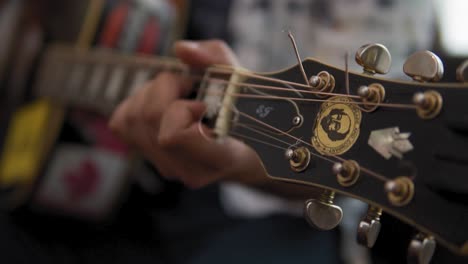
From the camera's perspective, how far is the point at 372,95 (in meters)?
0.37

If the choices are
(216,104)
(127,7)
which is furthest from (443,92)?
(127,7)

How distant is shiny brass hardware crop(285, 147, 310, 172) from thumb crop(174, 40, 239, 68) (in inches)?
8.2

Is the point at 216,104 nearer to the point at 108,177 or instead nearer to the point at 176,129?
the point at 176,129

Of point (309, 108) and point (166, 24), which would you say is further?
point (166, 24)

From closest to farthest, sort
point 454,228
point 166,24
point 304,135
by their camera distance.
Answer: point 454,228 → point 304,135 → point 166,24

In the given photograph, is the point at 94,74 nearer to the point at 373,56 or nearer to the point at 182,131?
the point at 182,131

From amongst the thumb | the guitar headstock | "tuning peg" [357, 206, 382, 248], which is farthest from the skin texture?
"tuning peg" [357, 206, 382, 248]

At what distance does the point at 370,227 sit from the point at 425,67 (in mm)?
120

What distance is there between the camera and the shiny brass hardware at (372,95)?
1.20ft

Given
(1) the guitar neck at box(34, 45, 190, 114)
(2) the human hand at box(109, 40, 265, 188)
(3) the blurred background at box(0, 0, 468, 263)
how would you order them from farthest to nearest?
(3) the blurred background at box(0, 0, 468, 263) → (1) the guitar neck at box(34, 45, 190, 114) → (2) the human hand at box(109, 40, 265, 188)

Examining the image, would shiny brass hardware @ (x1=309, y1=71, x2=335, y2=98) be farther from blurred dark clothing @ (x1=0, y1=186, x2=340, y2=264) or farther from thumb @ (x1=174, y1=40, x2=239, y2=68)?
blurred dark clothing @ (x1=0, y1=186, x2=340, y2=264)

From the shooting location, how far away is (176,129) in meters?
0.54

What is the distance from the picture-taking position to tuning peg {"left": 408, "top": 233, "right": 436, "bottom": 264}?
32 centimetres

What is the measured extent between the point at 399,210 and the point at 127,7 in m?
0.86
